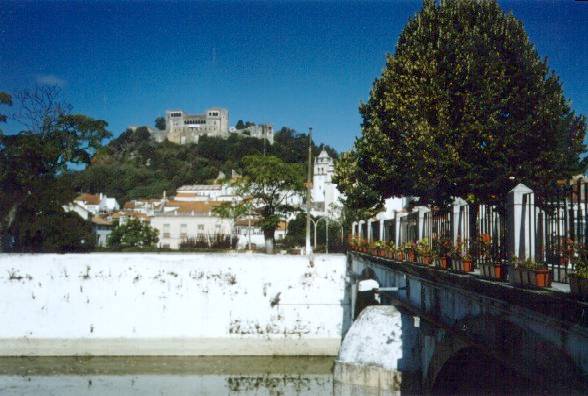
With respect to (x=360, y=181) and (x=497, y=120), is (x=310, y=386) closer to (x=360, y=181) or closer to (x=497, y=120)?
(x=360, y=181)

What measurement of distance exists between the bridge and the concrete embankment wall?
823 centimetres

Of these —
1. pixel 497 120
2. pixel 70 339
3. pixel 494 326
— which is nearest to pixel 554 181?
pixel 497 120

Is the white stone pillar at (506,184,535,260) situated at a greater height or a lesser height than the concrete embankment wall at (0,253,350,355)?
greater

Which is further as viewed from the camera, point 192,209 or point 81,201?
point 81,201

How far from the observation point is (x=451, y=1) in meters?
17.6

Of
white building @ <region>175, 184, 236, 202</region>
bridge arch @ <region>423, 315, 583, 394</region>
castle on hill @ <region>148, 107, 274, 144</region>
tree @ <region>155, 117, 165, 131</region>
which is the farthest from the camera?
tree @ <region>155, 117, 165, 131</region>

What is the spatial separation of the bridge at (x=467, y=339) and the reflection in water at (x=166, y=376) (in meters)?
6.57

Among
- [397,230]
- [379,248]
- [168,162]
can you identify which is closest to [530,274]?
[397,230]

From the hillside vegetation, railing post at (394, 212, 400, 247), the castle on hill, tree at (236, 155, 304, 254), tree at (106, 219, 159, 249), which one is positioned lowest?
tree at (106, 219, 159, 249)

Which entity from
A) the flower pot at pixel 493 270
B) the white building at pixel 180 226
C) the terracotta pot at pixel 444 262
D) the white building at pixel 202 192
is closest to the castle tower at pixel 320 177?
the white building at pixel 202 192

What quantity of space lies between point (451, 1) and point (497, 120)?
4816mm

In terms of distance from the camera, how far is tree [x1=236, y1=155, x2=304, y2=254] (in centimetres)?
3644

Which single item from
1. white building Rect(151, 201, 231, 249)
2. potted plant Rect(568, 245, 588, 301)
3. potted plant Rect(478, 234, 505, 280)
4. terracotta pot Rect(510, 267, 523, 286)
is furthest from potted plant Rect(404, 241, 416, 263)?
white building Rect(151, 201, 231, 249)

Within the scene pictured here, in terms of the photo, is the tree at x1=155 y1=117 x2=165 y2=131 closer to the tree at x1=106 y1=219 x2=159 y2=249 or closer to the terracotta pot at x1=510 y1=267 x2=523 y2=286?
the tree at x1=106 y1=219 x2=159 y2=249
